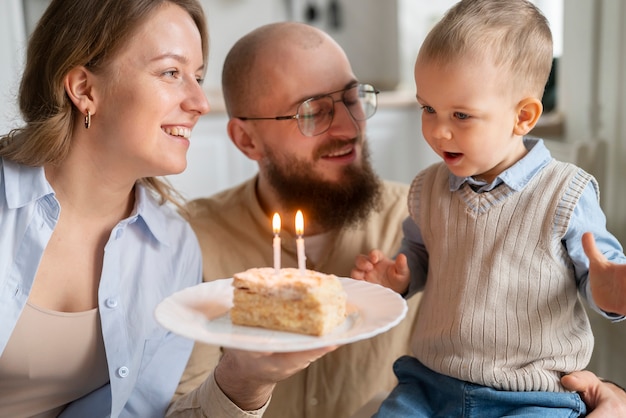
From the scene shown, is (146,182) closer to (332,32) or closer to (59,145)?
(59,145)

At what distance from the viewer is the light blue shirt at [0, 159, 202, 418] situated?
177cm

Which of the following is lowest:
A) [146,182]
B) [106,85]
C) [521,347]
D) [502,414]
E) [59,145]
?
[502,414]

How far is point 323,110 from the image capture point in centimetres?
228

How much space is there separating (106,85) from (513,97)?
0.99 meters

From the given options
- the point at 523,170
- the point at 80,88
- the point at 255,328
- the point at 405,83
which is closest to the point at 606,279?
the point at 523,170

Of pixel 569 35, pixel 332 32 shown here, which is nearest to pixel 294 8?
pixel 332 32

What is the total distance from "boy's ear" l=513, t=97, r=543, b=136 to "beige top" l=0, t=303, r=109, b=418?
3.73ft

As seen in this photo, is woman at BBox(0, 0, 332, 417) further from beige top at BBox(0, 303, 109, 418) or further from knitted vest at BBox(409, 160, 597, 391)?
knitted vest at BBox(409, 160, 597, 391)

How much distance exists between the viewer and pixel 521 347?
5.29ft

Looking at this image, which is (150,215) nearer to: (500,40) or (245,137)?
(245,137)

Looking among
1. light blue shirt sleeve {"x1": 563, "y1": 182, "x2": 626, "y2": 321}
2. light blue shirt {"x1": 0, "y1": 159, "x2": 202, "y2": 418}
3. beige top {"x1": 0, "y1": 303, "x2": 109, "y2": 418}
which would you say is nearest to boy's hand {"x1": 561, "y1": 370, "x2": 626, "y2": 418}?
light blue shirt sleeve {"x1": 563, "y1": 182, "x2": 626, "y2": 321}

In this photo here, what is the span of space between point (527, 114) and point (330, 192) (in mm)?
851

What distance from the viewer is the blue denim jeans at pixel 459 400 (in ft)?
5.16

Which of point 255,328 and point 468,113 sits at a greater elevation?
point 468,113
